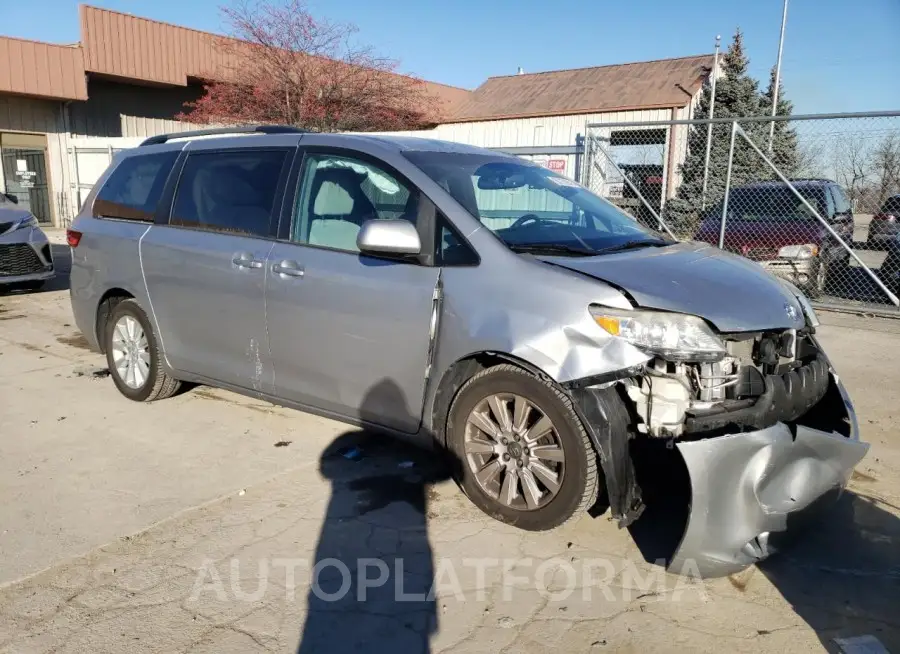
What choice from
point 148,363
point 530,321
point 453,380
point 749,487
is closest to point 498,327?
point 530,321

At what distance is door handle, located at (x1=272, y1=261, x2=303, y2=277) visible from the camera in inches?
158

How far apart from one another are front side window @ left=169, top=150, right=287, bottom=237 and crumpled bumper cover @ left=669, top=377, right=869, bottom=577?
9.24 ft

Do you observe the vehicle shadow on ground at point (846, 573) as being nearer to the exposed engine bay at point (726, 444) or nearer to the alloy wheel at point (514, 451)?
the exposed engine bay at point (726, 444)

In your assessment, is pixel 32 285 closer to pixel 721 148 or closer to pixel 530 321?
pixel 530 321

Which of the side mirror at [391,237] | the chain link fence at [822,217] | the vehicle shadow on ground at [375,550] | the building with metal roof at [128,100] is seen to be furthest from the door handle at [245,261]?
the building with metal roof at [128,100]

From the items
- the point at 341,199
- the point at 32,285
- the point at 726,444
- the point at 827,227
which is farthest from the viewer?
the point at 32,285

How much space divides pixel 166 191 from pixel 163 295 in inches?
29.1

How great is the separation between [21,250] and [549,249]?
8.67 metres

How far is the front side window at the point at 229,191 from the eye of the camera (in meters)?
4.32

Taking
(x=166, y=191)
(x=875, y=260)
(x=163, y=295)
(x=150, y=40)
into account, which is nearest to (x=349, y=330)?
(x=163, y=295)

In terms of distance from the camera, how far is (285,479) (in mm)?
4059

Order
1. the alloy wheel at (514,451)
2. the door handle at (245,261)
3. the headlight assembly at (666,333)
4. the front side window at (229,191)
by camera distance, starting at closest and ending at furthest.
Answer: the headlight assembly at (666,333) < the alloy wheel at (514,451) < the door handle at (245,261) < the front side window at (229,191)

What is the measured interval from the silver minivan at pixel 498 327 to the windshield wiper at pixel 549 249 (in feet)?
0.06

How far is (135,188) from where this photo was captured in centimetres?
523
